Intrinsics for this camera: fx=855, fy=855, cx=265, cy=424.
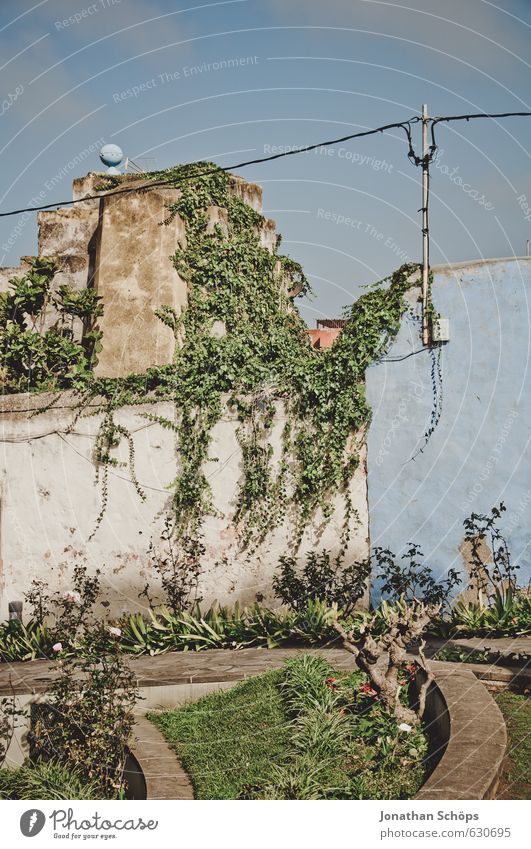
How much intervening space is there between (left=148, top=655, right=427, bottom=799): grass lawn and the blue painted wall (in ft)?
8.21

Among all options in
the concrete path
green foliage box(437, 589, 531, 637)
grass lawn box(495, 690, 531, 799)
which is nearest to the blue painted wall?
green foliage box(437, 589, 531, 637)

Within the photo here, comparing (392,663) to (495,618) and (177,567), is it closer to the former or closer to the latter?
(495,618)

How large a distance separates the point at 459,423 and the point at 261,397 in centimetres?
220

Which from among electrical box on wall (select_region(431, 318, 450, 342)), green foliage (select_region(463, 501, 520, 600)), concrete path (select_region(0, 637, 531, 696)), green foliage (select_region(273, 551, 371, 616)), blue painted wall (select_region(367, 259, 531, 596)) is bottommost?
concrete path (select_region(0, 637, 531, 696))

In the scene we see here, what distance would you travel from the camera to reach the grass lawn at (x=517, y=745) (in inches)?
180

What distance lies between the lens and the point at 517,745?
515 cm

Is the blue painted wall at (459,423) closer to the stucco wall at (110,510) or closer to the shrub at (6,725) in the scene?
the stucco wall at (110,510)

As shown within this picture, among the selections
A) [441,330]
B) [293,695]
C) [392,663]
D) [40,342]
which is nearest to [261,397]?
[441,330]

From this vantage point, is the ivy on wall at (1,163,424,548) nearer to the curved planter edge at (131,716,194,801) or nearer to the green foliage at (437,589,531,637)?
the green foliage at (437,589,531,637)

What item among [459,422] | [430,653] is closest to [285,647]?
[430,653]

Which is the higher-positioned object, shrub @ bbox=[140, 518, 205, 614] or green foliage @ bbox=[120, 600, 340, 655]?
shrub @ bbox=[140, 518, 205, 614]

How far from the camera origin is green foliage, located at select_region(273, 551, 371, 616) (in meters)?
9.05

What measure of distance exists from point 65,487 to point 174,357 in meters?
2.04

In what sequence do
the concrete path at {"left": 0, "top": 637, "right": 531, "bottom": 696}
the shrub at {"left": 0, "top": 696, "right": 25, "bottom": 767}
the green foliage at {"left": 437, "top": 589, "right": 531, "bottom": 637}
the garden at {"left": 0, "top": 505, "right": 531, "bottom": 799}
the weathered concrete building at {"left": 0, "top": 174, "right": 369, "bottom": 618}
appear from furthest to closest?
1. the weathered concrete building at {"left": 0, "top": 174, "right": 369, "bottom": 618}
2. the green foliage at {"left": 437, "top": 589, "right": 531, "bottom": 637}
3. the concrete path at {"left": 0, "top": 637, "right": 531, "bottom": 696}
4. the shrub at {"left": 0, "top": 696, "right": 25, "bottom": 767}
5. the garden at {"left": 0, "top": 505, "right": 531, "bottom": 799}
